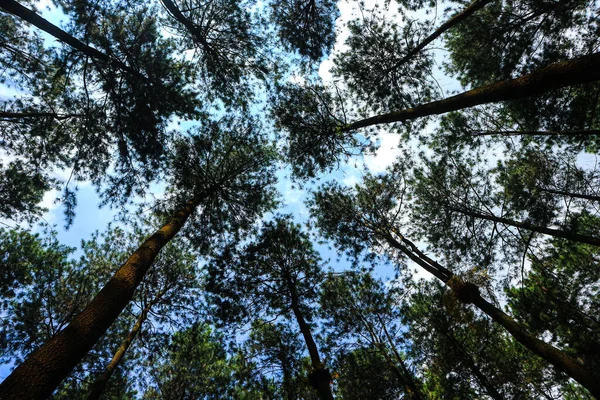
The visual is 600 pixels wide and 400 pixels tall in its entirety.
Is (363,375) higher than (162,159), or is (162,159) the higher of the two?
(162,159)

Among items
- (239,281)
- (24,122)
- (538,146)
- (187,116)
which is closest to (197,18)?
(187,116)

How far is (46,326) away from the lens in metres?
10.1

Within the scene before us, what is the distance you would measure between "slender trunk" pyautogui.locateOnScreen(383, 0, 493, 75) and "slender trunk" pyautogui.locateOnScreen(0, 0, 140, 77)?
845 cm

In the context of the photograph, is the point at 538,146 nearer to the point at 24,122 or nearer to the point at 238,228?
the point at 238,228

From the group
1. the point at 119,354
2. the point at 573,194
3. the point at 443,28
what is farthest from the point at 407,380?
the point at 443,28

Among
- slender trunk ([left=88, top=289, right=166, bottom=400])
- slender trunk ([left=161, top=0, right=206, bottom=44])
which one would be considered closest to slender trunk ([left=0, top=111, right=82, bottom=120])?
slender trunk ([left=161, top=0, right=206, bottom=44])

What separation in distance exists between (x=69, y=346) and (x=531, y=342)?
8488mm

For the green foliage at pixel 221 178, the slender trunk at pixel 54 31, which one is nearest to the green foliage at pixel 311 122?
the green foliage at pixel 221 178

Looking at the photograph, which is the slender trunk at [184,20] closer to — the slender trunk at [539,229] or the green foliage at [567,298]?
the slender trunk at [539,229]

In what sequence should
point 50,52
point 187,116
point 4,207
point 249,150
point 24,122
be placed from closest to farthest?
point 50,52 → point 24,122 → point 187,116 → point 4,207 → point 249,150

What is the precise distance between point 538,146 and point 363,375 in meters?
11.3

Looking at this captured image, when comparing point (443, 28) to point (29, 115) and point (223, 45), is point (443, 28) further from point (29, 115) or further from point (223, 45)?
point (29, 115)

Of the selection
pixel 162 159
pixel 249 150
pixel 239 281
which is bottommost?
pixel 239 281

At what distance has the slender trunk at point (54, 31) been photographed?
5.16 meters
